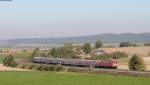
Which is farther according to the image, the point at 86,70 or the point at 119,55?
the point at 119,55

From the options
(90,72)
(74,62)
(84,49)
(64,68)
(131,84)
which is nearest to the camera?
(131,84)

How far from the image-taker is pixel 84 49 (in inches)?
6196

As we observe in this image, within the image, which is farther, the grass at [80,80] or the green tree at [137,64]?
the green tree at [137,64]

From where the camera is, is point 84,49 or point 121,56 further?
point 84,49

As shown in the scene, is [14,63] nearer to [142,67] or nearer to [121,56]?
[121,56]

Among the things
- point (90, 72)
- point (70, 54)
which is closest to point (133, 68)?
point (90, 72)

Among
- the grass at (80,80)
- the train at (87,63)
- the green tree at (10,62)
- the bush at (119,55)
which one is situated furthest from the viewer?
the bush at (119,55)

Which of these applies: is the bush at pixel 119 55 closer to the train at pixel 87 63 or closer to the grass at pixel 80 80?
the train at pixel 87 63

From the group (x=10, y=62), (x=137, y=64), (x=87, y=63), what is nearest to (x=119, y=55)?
(x=10, y=62)

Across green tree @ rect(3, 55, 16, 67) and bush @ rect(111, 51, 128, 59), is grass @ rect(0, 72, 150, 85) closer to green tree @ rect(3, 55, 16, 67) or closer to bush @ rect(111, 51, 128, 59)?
green tree @ rect(3, 55, 16, 67)

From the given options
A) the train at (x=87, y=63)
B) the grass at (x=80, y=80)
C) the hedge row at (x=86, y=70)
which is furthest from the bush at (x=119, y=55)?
the grass at (x=80, y=80)

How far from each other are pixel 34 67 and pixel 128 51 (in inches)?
2127

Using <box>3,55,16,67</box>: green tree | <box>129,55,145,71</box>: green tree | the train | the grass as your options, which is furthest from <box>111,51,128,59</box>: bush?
the grass

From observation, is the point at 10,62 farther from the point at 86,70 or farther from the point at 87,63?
the point at 86,70
